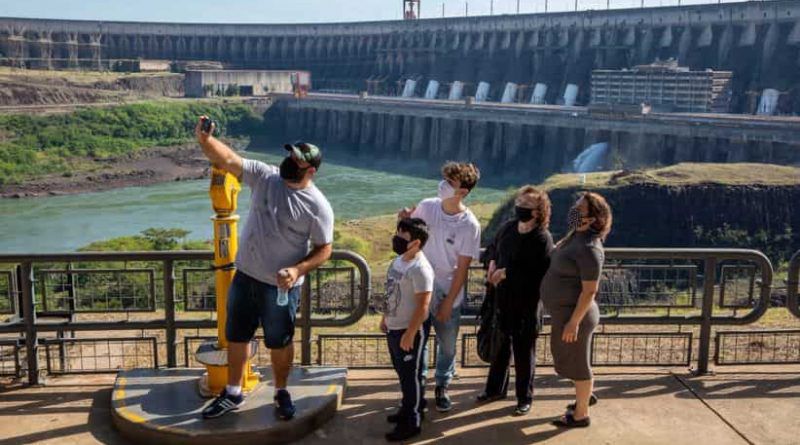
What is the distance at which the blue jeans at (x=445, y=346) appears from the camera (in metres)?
4.74

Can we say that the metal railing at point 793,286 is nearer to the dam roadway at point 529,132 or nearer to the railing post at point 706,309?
the railing post at point 706,309

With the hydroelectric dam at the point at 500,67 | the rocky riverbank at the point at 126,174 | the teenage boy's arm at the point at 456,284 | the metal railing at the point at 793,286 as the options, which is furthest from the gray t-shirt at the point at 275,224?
the rocky riverbank at the point at 126,174

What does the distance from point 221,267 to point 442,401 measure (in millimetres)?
1475

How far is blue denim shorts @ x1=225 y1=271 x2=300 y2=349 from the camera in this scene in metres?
4.30

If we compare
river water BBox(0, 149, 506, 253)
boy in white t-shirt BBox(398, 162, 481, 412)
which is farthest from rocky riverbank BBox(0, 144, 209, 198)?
boy in white t-shirt BBox(398, 162, 481, 412)

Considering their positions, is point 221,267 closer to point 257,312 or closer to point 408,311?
point 257,312

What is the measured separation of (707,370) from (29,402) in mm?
4295

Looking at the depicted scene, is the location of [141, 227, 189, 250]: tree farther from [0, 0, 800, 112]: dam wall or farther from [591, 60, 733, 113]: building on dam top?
[0, 0, 800, 112]: dam wall

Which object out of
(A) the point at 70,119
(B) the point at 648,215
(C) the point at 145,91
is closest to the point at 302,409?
(B) the point at 648,215

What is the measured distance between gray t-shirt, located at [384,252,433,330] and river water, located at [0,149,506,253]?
1008 inches

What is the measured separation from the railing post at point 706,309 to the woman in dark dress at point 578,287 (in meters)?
1.29

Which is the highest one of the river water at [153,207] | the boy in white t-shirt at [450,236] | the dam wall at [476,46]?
the dam wall at [476,46]

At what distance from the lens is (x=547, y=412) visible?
4824 millimetres

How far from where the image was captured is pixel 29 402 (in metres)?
4.93
